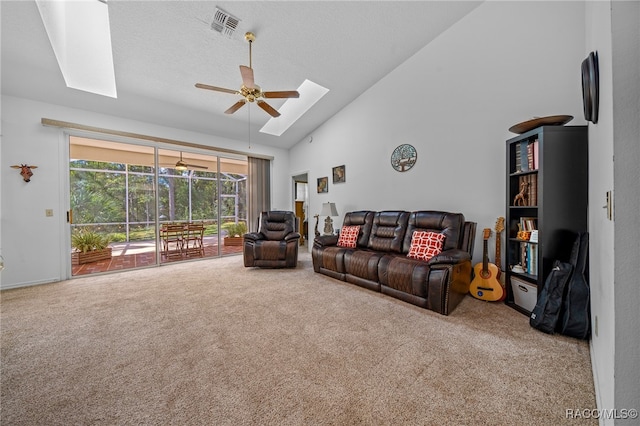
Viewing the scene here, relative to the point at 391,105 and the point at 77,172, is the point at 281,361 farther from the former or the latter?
the point at 77,172

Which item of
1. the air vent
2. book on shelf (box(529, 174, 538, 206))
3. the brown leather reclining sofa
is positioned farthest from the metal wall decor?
book on shelf (box(529, 174, 538, 206))

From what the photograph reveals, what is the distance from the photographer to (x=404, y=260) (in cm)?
272

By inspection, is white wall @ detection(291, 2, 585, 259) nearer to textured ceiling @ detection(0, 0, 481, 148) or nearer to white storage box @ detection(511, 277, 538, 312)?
textured ceiling @ detection(0, 0, 481, 148)

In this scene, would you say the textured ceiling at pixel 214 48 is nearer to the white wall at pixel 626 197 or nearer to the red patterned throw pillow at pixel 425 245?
the white wall at pixel 626 197

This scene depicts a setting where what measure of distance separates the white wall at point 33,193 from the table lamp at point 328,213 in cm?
404

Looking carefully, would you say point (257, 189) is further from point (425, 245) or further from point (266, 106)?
point (425, 245)

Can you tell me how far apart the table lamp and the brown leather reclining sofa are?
720 millimetres

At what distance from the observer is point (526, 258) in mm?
2418

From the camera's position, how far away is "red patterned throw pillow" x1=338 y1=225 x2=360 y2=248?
3.73 meters

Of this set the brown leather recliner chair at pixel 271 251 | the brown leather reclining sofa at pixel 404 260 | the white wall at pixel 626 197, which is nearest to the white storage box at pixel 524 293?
the brown leather reclining sofa at pixel 404 260

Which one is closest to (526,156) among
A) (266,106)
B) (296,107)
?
(266,106)

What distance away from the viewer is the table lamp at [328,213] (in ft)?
16.0

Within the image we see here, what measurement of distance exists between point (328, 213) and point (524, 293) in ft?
10.7

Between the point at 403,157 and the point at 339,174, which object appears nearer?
the point at 403,157
